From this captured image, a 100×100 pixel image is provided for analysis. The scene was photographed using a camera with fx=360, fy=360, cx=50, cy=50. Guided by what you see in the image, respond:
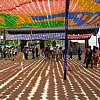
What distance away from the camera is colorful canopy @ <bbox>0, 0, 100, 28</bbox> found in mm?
16922

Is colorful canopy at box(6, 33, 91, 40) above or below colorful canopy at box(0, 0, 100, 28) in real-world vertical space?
below

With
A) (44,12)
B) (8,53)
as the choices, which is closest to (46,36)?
(8,53)

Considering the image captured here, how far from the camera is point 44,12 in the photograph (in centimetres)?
1964

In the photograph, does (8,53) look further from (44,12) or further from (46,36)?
(44,12)

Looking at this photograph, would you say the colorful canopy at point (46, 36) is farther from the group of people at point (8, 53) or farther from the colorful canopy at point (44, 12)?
the colorful canopy at point (44, 12)

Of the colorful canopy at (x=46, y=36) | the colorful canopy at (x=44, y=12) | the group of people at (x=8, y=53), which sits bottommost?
the group of people at (x=8, y=53)

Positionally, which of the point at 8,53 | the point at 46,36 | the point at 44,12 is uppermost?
the point at 44,12

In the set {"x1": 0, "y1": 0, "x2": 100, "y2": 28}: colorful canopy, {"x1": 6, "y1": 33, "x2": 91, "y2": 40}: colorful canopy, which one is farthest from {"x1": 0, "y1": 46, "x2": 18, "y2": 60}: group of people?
{"x1": 0, "y1": 0, "x2": 100, "y2": 28}: colorful canopy

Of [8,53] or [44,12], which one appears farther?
[8,53]

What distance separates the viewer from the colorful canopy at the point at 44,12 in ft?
55.5

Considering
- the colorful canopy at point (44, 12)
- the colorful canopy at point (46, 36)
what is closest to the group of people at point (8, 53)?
the colorful canopy at point (46, 36)

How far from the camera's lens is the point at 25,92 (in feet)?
36.2

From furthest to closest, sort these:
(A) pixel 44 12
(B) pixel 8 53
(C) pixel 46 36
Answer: (C) pixel 46 36 → (B) pixel 8 53 → (A) pixel 44 12

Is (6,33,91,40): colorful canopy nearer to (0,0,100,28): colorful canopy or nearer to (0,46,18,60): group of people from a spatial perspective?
(0,46,18,60): group of people
